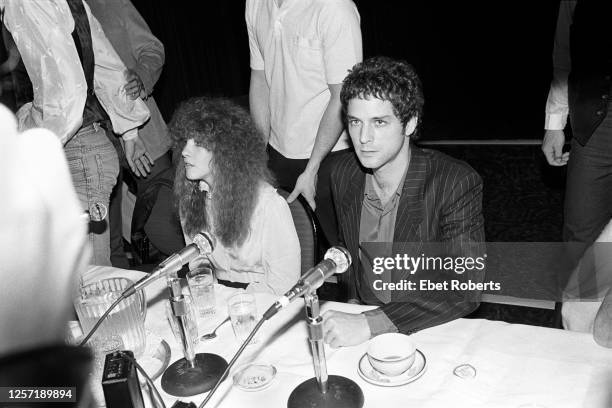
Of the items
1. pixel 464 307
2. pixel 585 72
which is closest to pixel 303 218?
pixel 464 307

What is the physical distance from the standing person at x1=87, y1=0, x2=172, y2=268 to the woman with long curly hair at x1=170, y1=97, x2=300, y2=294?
897mm

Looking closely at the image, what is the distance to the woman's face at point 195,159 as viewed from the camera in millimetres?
2338

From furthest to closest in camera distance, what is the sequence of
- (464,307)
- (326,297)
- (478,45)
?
(478,45) → (326,297) → (464,307)

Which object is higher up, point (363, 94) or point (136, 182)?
point (363, 94)

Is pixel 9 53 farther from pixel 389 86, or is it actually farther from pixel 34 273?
pixel 34 273

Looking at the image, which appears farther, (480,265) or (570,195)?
(570,195)

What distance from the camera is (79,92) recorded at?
2.48m

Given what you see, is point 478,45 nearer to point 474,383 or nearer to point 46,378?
point 474,383

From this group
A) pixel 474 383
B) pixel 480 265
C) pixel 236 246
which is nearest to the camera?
pixel 474 383

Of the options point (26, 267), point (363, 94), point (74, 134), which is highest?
point (26, 267)

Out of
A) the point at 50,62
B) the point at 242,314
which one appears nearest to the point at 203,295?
the point at 242,314

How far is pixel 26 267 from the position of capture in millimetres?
424

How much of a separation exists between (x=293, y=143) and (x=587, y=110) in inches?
53.8

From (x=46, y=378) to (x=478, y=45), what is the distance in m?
6.63
